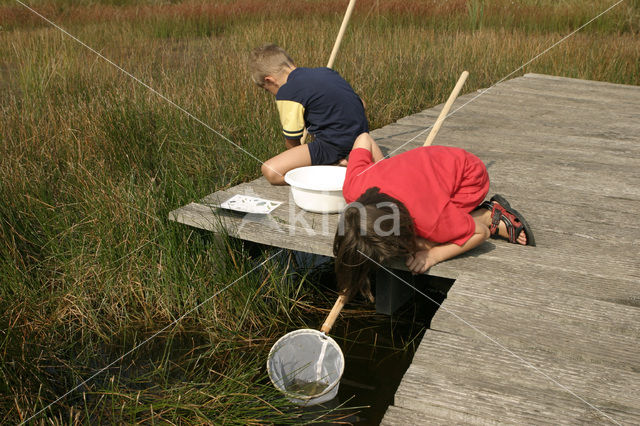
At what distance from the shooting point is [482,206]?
9.99ft

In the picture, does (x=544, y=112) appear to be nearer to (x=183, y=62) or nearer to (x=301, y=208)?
(x=301, y=208)

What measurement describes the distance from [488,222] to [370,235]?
89 centimetres

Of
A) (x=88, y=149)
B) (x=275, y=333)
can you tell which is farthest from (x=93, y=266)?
(x=88, y=149)

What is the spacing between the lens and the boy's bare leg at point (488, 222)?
9.32ft

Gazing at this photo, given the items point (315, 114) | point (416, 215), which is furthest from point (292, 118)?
point (416, 215)

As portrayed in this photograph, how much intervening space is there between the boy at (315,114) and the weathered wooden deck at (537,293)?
1.10 ft

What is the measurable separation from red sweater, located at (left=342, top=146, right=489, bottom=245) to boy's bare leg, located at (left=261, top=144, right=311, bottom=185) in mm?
609

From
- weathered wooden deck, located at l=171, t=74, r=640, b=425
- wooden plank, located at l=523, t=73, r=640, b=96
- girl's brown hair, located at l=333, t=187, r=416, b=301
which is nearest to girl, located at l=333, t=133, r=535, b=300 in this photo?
girl's brown hair, located at l=333, t=187, r=416, b=301

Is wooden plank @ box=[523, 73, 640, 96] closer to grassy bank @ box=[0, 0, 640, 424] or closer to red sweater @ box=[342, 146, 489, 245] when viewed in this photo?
grassy bank @ box=[0, 0, 640, 424]

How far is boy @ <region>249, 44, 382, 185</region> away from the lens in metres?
3.69

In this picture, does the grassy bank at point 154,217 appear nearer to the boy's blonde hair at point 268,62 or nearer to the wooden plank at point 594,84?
the wooden plank at point 594,84

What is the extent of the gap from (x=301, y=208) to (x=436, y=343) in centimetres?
127

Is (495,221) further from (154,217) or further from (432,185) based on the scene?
(154,217)

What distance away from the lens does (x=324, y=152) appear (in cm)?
379
